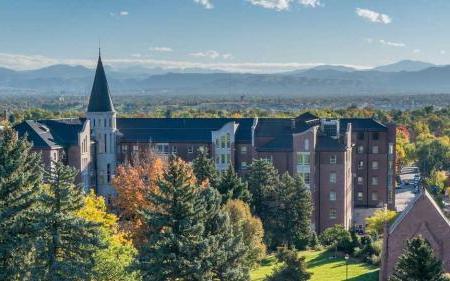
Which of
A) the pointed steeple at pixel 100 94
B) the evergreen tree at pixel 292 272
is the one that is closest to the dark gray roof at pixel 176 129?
the pointed steeple at pixel 100 94

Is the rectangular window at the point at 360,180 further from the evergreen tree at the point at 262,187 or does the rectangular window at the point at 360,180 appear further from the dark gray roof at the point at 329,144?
the evergreen tree at the point at 262,187

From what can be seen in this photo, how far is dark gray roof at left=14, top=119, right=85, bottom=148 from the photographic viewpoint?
67.5m

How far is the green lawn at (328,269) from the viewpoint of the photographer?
46.8 metres

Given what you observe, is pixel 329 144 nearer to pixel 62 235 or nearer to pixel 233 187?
pixel 233 187

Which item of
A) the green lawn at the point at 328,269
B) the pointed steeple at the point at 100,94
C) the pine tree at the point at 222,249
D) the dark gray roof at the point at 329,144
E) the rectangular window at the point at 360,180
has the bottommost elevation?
the green lawn at the point at 328,269

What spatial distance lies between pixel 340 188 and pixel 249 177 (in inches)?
444

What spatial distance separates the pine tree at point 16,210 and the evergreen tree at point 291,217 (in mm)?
28388

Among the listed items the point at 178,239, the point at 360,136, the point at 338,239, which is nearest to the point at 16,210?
the point at 178,239

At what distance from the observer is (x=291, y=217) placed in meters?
61.4

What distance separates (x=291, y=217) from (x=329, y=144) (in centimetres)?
1199

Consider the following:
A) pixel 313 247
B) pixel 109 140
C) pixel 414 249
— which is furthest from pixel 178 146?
pixel 414 249

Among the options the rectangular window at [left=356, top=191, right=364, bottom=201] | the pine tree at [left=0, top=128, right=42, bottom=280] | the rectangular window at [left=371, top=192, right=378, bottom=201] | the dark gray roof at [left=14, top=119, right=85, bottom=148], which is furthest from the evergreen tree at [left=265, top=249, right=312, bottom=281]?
the rectangular window at [left=356, top=191, right=364, bottom=201]

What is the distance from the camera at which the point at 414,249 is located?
2986 cm

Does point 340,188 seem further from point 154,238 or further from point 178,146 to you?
point 154,238
